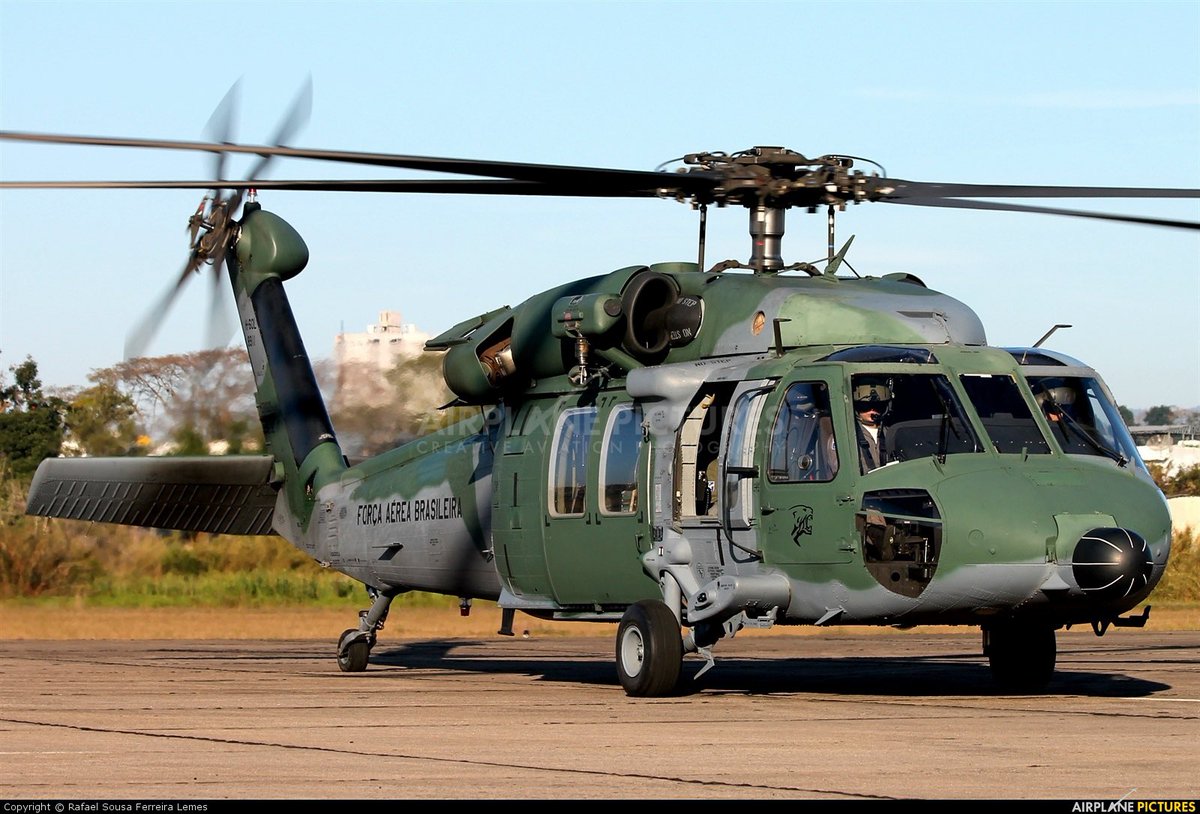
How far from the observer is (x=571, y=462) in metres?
15.4

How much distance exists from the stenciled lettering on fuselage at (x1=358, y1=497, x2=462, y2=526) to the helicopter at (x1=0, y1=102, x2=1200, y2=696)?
1.4 inches

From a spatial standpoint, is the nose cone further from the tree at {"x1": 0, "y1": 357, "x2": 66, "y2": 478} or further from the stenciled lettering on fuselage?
the tree at {"x1": 0, "y1": 357, "x2": 66, "y2": 478}

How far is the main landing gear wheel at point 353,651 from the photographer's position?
59.6 ft

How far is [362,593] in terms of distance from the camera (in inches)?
1239

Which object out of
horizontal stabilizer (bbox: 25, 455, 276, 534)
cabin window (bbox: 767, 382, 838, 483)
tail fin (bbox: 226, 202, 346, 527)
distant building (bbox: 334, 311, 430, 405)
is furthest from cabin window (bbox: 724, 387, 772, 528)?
distant building (bbox: 334, 311, 430, 405)

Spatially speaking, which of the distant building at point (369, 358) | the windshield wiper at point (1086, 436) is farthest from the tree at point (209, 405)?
the windshield wiper at point (1086, 436)

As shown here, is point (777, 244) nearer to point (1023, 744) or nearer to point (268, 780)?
point (1023, 744)

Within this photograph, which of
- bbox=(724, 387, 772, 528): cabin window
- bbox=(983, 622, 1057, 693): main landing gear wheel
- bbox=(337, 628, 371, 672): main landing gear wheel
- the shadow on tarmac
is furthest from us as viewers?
bbox=(337, 628, 371, 672): main landing gear wheel

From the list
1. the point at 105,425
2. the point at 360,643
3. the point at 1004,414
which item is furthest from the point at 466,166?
the point at 105,425

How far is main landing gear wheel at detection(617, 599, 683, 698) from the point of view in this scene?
13.6 metres

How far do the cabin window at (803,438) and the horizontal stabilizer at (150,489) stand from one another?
26.8 ft

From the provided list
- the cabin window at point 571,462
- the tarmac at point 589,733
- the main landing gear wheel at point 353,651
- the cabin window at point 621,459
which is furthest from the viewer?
the main landing gear wheel at point 353,651

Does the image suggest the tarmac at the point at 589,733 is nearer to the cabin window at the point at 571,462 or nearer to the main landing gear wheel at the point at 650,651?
the main landing gear wheel at the point at 650,651
